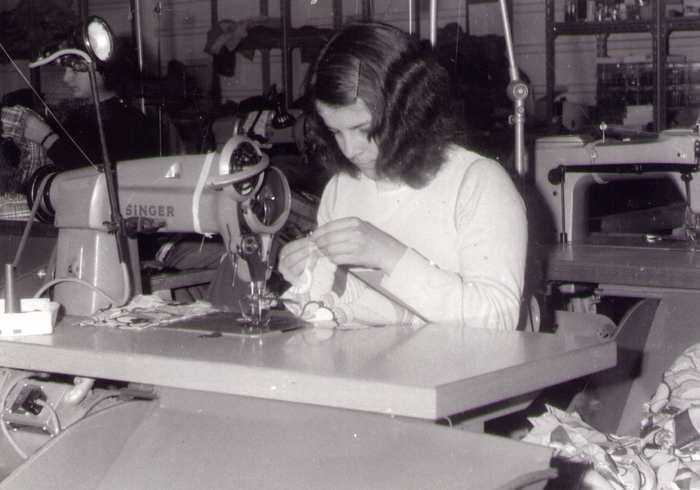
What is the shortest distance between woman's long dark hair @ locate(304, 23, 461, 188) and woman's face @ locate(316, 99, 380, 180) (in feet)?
0.03

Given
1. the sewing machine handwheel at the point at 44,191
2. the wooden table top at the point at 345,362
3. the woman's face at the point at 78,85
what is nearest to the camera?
the wooden table top at the point at 345,362

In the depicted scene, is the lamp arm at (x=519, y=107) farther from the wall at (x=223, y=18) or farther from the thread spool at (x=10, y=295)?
the wall at (x=223, y=18)

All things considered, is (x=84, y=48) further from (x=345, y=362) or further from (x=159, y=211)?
(x=345, y=362)

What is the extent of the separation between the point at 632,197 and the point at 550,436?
3505 millimetres

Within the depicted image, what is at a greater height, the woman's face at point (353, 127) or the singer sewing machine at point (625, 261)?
the woman's face at point (353, 127)

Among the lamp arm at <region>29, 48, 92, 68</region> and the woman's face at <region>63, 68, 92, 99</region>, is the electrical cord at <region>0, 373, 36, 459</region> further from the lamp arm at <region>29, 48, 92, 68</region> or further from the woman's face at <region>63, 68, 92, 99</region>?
the woman's face at <region>63, 68, 92, 99</region>

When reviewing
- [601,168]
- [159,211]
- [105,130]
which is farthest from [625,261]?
[105,130]

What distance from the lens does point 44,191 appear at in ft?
5.32

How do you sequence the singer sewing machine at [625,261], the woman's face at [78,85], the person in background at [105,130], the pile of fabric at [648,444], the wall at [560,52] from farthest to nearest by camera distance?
the wall at [560,52] → the woman's face at [78,85] → the person in background at [105,130] → the singer sewing machine at [625,261] → the pile of fabric at [648,444]

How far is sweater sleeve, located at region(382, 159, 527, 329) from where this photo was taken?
4.51ft

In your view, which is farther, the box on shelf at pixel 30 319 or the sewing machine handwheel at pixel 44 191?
the sewing machine handwheel at pixel 44 191

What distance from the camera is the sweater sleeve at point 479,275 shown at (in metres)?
1.37

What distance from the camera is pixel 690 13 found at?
14.3 ft

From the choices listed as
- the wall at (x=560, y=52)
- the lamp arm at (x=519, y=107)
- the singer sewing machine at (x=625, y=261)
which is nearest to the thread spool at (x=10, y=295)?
the singer sewing machine at (x=625, y=261)
